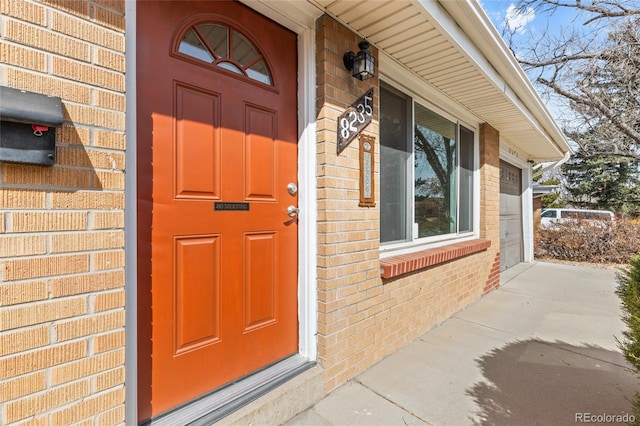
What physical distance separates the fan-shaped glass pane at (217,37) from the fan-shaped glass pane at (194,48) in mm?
49

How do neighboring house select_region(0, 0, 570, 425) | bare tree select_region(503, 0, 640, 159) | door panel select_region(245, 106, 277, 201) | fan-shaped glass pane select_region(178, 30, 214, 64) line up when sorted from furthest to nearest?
bare tree select_region(503, 0, 640, 159) → door panel select_region(245, 106, 277, 201) → fan-shaped glass pane select_region(178, 30, 214, 64) → neighboring house select_region(0, 0, 570, 425)

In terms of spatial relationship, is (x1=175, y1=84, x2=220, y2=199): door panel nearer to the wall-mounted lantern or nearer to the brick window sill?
the wall-mounted lantern

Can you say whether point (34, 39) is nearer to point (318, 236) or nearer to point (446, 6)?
point (318, 236)

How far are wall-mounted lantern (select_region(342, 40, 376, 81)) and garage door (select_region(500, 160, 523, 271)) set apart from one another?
196 inches

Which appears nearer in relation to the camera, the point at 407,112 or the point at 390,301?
the point at 390,301

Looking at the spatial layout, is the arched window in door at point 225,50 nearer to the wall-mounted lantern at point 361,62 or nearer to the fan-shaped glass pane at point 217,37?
the fan-shaped glass pane at point 217,37

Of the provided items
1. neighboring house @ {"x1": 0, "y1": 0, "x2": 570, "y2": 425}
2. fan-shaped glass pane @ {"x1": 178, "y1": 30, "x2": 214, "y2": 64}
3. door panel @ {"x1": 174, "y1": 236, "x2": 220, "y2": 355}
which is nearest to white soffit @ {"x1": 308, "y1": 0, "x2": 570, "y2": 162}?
neighboring house @ {"x1": 0, "y1": 0, "x2": 570, "y2": 425}

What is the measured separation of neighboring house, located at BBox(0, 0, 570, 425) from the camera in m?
1.12

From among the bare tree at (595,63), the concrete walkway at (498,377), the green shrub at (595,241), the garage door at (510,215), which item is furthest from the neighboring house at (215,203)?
the bare tree at (595,63)

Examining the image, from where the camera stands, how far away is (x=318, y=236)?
217cm

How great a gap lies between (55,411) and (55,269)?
20.2 inches

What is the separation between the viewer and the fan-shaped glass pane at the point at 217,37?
1763 millimetres

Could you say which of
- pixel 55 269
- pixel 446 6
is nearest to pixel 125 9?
pixel 55 269

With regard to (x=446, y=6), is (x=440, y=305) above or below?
below
